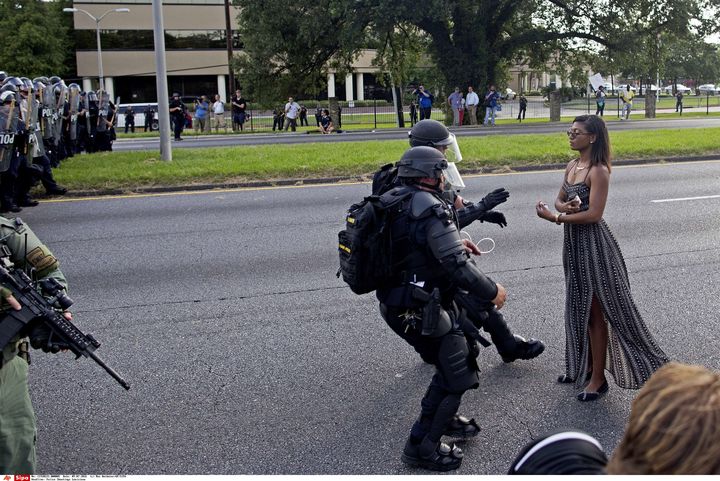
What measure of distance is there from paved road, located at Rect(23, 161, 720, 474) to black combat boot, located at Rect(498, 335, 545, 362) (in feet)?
0.27

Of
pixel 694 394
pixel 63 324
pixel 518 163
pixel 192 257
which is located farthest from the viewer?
pixel 518 163

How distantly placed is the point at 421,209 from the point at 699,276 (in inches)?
183

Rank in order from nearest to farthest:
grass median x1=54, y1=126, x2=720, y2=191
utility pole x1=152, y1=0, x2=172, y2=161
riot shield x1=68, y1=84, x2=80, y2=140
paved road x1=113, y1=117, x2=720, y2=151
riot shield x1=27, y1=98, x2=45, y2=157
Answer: riot shield x1=27, y1=98, x2=45, y2=157 → grass median x1=54, y1=126, x2=720, y2=191 → utility pole x1=152, y1=0, x2=172, y2=161 → riot shield x1=68, y1=84, x2=80, y2=140 → paved road x1=113, y1=117, x2=720, y2=151

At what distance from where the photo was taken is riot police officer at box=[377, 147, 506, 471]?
409 centimetres

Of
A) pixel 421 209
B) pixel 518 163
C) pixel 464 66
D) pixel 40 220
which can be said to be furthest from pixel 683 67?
pixel 421 209

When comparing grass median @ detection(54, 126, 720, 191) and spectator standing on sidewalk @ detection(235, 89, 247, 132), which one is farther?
spectator standing on sidewalk @ detection(235, 89, 247, 132)

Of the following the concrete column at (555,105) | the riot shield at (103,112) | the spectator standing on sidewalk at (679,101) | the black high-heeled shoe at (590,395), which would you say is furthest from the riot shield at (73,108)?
the spectator standing on sidewalk at (679,101)

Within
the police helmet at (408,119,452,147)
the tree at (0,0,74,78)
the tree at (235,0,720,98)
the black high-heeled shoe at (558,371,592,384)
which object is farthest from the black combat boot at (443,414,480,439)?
the tree at (0,0,74,78)

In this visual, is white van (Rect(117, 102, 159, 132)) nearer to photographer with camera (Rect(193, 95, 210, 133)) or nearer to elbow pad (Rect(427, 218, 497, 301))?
photographer with camera (Rect(193, 95, 210, 133))

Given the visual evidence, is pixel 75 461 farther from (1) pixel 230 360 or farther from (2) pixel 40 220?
(2) pixel 40 220

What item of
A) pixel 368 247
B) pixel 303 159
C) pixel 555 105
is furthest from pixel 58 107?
pixel 555 105

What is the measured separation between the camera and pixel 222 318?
6734 millimetres

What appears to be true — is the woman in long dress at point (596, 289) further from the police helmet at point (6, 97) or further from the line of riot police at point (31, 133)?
Answer: the police helmet at point (6, 97)

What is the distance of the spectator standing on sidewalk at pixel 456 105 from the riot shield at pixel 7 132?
24.7 m
